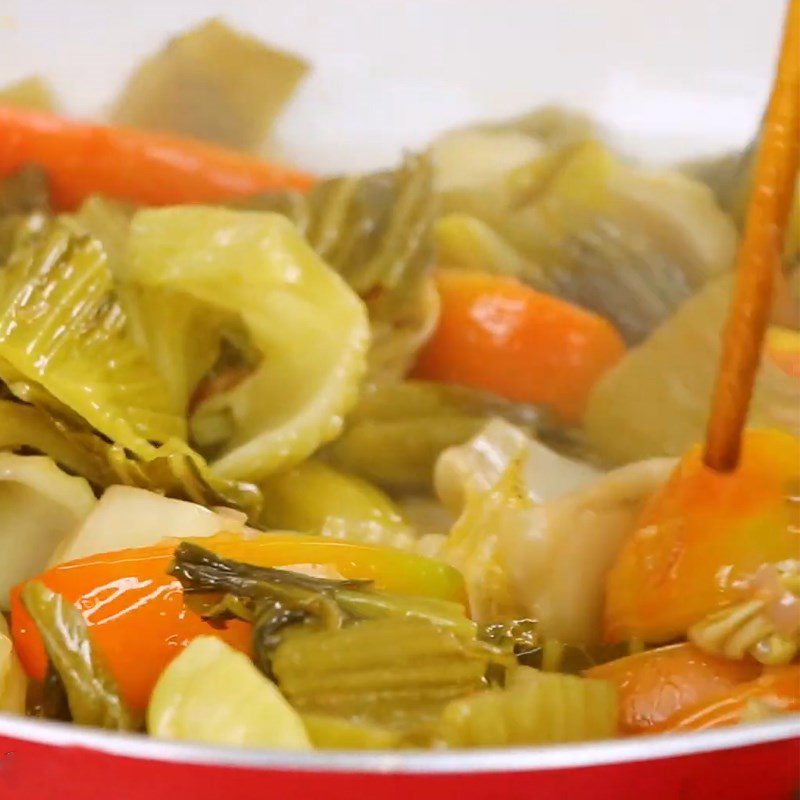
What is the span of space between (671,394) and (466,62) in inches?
15.7

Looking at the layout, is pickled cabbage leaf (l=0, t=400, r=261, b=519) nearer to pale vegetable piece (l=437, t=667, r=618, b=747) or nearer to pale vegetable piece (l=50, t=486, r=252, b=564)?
pale vegetable piece (l=50, t=486, r=252, b=564)

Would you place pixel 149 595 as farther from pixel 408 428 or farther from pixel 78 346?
pixel 408 428

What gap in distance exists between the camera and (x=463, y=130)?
109 centimetres

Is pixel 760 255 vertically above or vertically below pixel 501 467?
above

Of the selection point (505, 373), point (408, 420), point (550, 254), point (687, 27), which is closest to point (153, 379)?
point (408, 420)

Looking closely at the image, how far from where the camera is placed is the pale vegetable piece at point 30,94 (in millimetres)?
1033

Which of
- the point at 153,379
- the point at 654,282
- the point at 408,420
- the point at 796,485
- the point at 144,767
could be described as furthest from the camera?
the point at 654,282

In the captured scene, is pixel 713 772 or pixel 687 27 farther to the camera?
pixel 687 27

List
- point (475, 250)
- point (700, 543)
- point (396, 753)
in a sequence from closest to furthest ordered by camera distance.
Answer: point (396, 753), point (700, 543), point (475, 250)

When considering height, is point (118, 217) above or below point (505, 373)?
above

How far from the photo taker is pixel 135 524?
63cm

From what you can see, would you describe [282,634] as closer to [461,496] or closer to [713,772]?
[713,772]

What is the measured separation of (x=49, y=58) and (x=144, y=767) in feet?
2.59

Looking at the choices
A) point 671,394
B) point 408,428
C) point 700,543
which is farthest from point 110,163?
point 700,543
